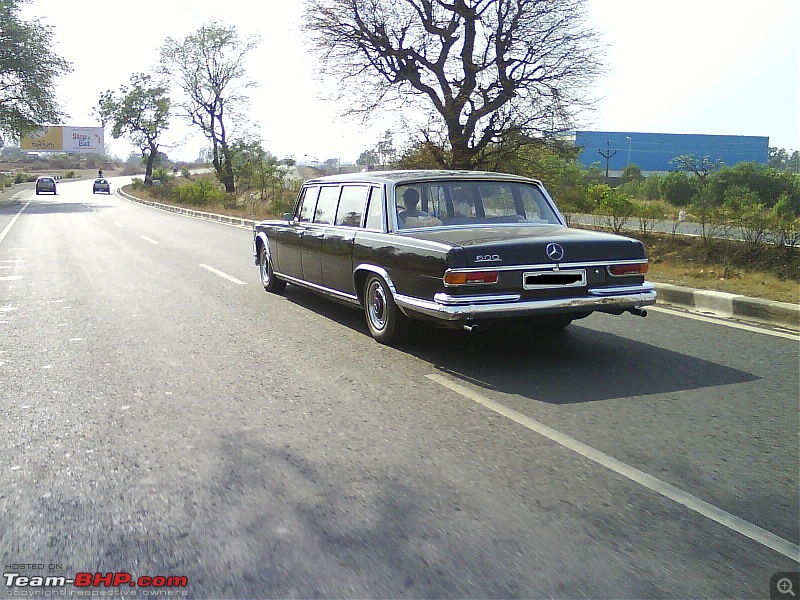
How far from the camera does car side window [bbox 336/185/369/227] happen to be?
7384mm

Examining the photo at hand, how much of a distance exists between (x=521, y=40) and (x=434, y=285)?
613 inches

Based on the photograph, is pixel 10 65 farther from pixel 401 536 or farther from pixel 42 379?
pixel 401 536

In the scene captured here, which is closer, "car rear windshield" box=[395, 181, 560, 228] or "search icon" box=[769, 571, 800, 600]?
"search icon" box=[769, 571, 800, 600]

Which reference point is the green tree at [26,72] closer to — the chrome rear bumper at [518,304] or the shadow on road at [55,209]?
the shadow on road at [55,209]

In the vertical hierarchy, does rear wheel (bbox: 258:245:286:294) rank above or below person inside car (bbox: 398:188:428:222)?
below

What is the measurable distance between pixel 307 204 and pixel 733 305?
4822mm

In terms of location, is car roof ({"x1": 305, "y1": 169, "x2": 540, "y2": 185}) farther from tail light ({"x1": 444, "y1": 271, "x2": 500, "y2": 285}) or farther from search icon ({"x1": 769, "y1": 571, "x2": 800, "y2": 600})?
search icon ({"x1": 769, "y1": 571, "x2": 800, "y2": 600})

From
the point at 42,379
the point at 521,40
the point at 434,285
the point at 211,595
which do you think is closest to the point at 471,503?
the point at 211,595

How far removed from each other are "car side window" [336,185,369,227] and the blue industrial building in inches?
2779

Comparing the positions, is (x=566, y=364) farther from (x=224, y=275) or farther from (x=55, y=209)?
(x=55, y=209)

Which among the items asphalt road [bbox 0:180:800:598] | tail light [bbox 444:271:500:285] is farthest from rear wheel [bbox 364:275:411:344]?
tail light [bbox 444:271:500:285]

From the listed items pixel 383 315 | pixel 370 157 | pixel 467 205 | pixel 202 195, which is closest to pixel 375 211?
pixel 467 205

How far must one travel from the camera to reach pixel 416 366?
19.6 ft

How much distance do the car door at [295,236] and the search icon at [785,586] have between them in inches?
255
